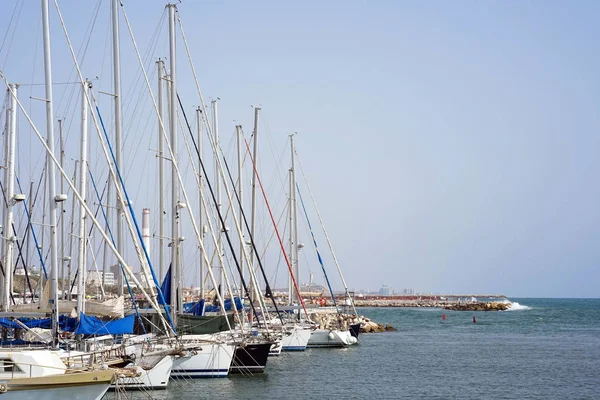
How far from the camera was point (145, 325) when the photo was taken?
37156 millimetres

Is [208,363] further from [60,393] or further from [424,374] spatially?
[60,393]

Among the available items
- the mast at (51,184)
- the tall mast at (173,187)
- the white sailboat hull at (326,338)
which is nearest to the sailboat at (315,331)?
the white sailboat hull at (326,338)

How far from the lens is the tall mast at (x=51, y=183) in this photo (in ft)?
88.9

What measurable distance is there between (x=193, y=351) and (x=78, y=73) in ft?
41.0

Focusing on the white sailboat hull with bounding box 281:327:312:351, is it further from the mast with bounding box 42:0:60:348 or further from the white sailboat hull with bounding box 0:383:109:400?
the white sailboat hull with bounding box 0:383:109:400

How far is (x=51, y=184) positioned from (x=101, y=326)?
19.1 feet

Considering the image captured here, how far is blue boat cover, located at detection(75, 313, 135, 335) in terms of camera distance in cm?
3005

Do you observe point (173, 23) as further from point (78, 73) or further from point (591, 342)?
point (591, 342)

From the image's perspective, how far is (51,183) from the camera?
94.0ft

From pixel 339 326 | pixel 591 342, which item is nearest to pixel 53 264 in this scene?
pixel 339 326

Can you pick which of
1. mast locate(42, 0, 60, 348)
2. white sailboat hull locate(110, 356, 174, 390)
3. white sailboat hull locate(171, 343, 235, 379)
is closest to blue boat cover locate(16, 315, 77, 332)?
white sailboat hull locate(110, 356, 174, 390)

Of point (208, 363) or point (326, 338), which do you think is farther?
point (326, 338)

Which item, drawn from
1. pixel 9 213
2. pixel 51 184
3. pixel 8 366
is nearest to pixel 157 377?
pixel 9 213

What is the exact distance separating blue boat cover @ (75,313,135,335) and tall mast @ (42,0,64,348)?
1.92m
